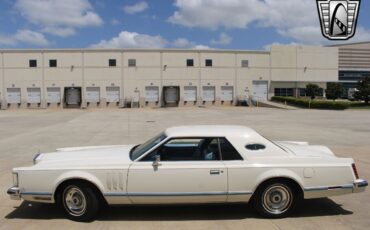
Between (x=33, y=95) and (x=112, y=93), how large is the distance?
11144 mm

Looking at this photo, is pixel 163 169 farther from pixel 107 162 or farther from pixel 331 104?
pixel 331 104

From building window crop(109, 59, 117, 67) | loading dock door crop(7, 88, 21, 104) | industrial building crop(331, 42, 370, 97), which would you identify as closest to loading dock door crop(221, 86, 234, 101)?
building window crop(109, 59, 117, 67)

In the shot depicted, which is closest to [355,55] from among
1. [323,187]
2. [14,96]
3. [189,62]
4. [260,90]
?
[260,90]

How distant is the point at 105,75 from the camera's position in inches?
2208

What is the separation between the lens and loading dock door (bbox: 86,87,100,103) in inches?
2205

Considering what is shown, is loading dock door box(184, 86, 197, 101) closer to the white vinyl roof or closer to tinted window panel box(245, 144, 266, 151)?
the white vinyl roof

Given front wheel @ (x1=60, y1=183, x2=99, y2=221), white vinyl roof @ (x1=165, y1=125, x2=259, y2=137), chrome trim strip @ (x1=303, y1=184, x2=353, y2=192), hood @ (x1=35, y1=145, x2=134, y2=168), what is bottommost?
front wheel @ (x1=60, y1=183, x2=99, y2=221)

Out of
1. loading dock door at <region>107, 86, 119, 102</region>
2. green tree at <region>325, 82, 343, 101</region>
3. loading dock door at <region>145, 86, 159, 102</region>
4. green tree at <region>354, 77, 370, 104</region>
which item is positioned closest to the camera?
green tree at <region>354, 77, 370, 104</region>

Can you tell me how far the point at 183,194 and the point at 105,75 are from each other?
171 feet

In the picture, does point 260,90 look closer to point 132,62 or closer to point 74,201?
point 132,62

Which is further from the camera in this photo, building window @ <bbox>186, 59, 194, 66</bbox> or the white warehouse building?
building window @ <bbox>186, 59, 194, 66</bbox>

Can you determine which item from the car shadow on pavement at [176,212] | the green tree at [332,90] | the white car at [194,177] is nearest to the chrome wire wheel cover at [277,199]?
the white car at [194,177]

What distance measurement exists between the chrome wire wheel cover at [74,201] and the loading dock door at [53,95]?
5270 centimetres

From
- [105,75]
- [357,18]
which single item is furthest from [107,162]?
[105,75]
